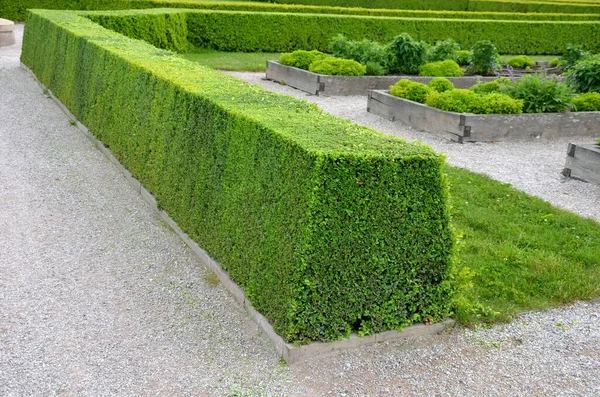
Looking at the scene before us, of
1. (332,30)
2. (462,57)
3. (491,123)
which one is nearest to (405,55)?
(462,57)

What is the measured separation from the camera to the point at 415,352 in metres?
4.49

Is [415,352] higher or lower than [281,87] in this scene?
lower

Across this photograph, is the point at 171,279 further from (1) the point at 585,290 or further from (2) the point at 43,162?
(2) the point at 43,162

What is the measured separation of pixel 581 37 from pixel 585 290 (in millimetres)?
Answer: 22824

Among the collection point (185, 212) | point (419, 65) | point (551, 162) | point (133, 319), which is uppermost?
point (419, 65)

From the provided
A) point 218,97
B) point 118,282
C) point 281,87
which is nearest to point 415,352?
point 118,282

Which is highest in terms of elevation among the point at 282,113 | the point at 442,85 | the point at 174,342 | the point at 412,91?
the point at 442,85

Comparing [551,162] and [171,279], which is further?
[551,162]

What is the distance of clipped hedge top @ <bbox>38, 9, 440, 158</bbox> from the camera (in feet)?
14.6

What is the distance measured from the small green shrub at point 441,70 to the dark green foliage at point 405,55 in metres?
0.28

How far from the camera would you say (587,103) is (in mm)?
11492

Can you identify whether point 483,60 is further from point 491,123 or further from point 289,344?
point 289,344

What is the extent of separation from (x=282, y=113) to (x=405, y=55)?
10421mm

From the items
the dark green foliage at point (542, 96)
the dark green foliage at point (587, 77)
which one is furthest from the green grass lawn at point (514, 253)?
the dark green foliage at point (587, 77)
